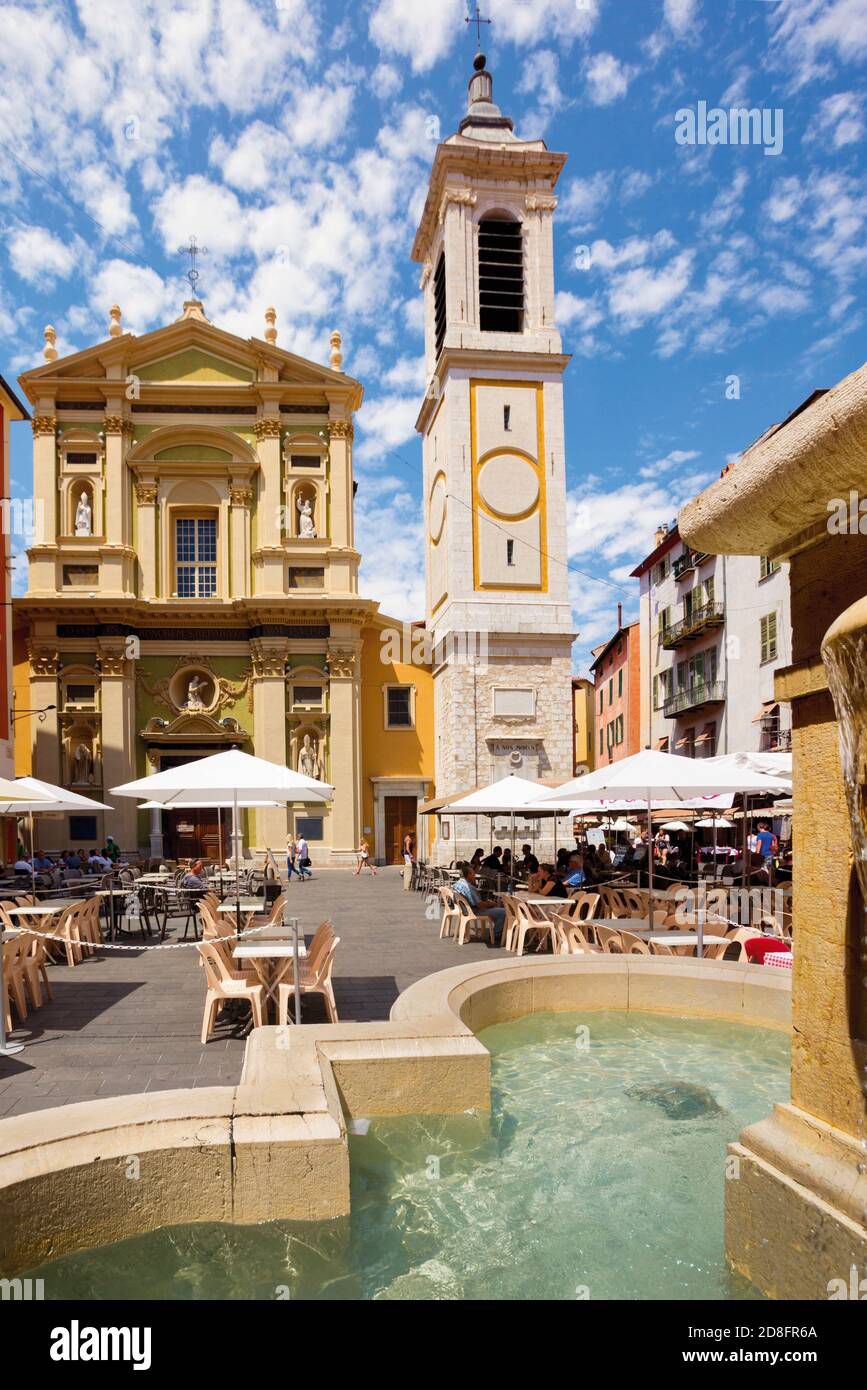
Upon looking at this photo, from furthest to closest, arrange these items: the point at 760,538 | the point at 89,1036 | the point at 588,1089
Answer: the point at 89,1036
the point at 588,1089
the point at 760,538

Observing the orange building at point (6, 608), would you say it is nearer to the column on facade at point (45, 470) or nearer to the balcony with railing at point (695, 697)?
the column on facade at point (45, 470)

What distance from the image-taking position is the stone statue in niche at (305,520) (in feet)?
104

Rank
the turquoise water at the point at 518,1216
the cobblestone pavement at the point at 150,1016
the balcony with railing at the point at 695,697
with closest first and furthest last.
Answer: the turquoise water at the point at 518,1216
the cobblestone pavement at the point at 150,1016
the balcony with railing at the point at 695,697

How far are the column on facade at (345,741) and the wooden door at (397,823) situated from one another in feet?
5.33

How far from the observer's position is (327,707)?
3059 centimetres

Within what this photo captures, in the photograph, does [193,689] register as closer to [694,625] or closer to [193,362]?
[193,362]

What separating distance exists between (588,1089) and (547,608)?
25.5 metres

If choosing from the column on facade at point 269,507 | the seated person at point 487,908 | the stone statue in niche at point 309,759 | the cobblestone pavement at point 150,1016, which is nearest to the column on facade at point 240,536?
the column on facade at point 269,507

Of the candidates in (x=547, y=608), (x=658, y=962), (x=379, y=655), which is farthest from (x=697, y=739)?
(x=658, y=962)

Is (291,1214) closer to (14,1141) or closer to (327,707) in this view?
(14,1141)

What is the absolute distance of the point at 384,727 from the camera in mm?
32156

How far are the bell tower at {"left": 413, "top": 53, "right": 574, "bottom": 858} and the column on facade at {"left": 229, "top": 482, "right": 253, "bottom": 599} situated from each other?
22.6 feet

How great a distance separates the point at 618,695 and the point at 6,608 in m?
32.1
